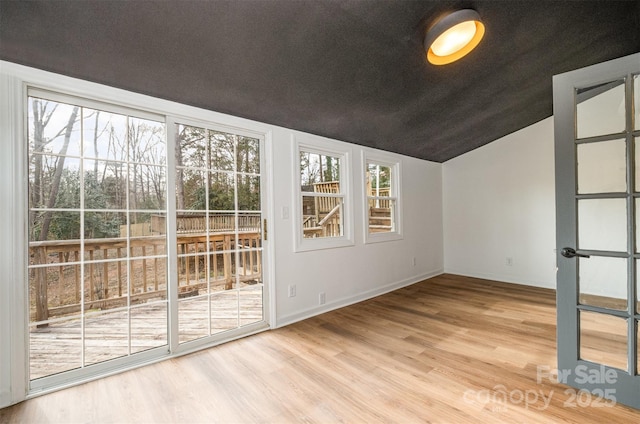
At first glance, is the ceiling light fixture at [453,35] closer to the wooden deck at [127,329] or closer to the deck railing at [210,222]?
the deck railing at [210,222]

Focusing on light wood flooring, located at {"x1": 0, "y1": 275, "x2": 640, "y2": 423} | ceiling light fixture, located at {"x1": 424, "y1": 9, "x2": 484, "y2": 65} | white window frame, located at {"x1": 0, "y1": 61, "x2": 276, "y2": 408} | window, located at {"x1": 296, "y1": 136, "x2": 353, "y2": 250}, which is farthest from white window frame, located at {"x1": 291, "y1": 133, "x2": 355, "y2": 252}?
white window frame, located at {"x1": 0, "y1": 61, "x2": 276, "y2": 408}

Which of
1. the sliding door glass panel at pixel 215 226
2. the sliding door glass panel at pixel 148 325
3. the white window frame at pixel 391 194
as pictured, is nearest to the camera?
the sliding door glass panel at pixel 148 325

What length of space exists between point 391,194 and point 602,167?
2.64m

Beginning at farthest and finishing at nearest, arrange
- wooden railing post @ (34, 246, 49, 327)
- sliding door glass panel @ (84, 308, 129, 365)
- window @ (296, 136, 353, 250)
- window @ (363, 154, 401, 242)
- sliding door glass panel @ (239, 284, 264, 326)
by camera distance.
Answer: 1. window @ (363, 154, 401, 242)
2. window @ (296, 136, 353, 250)
3. sliding door glass panel @ (239, 284, 264, 326)
4. sliding door glass panel @ (84, 308, 129, 365)
5. wooden railing post @ (34, 246, 49, 327)

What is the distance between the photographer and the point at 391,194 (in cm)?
428

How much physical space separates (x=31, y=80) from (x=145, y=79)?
61cm

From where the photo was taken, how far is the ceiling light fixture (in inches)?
70.0

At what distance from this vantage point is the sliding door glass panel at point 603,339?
165 cm

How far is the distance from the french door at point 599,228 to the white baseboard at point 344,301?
2.04 m

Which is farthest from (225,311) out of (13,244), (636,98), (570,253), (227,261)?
(636,98)

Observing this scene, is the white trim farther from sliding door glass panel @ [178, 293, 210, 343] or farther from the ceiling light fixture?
the ceiling light fixture

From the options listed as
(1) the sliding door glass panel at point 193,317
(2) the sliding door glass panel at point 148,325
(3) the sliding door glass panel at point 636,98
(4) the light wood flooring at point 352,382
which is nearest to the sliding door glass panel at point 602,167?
(3) the sliding door glass panel at point 636,98

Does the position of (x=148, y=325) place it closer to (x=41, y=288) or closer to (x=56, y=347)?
(x=56, y=347)

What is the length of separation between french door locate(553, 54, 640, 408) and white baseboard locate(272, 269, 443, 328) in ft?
6.70
